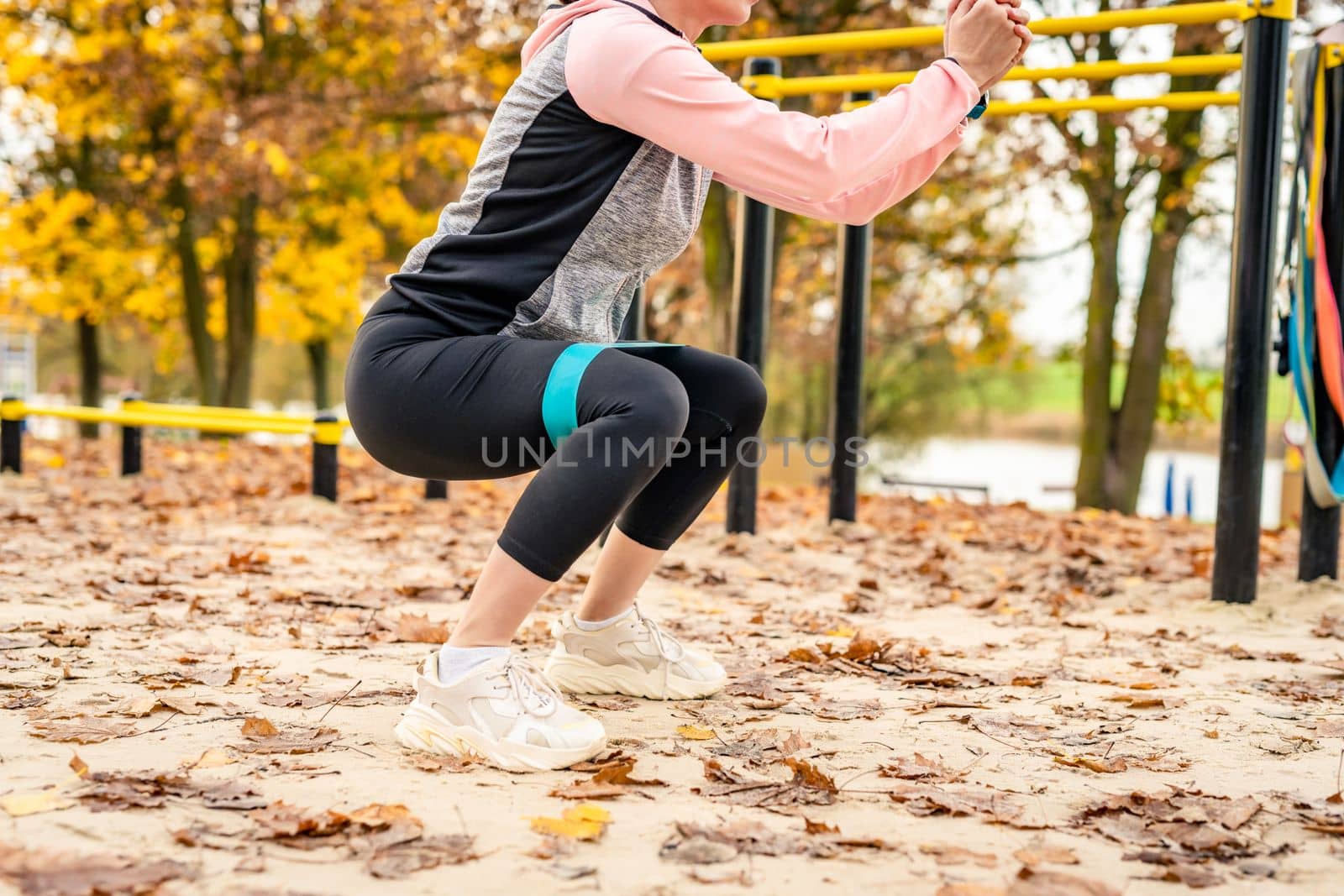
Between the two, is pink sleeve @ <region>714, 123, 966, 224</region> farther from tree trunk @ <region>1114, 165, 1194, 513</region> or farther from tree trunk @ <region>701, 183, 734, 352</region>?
tree trunk @ <region>1114, 165, 1194, 513</region>

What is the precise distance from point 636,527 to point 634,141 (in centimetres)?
70

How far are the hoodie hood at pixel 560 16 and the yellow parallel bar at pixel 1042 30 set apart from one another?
180 centimetres

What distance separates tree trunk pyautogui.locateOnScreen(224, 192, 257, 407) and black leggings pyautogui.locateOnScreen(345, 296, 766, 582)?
35.4 feet

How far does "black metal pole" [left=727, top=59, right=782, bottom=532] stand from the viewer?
4531 millimetres

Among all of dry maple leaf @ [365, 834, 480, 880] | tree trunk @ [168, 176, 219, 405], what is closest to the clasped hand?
dry maple leaf @ [365, 834, 480, 880]

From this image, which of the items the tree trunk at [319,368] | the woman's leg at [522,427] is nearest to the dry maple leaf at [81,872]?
the woman's leg at [522,427]

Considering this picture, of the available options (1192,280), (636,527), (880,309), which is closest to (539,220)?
(636,527)

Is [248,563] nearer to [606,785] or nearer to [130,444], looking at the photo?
[606,785]

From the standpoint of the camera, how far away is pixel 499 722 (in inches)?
73.7

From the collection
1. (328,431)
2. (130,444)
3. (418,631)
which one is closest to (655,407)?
(418,631)

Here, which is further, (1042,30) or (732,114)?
(1042,30)

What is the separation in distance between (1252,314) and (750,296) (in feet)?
5.84

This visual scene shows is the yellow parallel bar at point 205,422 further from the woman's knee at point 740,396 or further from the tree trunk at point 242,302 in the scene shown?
the tree trunk at point 242,302

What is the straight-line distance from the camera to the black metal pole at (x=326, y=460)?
5164 mm
